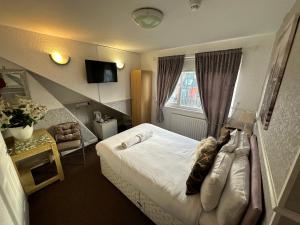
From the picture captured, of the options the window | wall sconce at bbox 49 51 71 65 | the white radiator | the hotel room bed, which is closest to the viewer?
the hotel room bed

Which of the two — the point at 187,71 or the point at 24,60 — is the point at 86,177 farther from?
the point at 187,71

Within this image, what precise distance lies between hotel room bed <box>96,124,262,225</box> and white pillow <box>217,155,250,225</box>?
0.45 ft

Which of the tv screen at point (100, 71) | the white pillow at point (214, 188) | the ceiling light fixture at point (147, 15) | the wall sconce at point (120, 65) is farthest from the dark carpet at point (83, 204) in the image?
the wall sconce at point (120, 65)

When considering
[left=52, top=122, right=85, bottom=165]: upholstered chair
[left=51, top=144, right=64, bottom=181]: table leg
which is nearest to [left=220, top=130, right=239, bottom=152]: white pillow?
[left=51, top=144, right=64, bottom=181]: table leg

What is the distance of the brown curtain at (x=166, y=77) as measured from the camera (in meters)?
3.02

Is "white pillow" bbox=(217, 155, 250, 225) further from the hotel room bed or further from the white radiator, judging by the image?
the white radiator

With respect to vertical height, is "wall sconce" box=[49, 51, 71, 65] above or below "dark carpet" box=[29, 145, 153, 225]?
above

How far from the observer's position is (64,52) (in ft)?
7.68

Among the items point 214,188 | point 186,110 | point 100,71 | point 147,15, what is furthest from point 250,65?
point 100,71

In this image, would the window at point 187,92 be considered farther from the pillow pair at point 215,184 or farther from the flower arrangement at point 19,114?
the flower arrangement at point 19,114

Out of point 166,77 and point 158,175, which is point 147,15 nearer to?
point 158,175

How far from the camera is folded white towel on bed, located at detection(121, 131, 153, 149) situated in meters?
1.89

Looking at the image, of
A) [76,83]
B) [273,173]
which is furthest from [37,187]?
[273,173]

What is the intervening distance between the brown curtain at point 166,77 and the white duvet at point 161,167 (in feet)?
4.41
